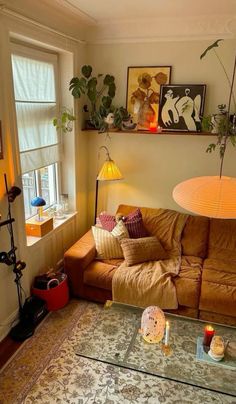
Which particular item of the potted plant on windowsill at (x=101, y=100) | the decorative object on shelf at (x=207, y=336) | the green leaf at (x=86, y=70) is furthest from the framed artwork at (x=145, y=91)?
the decorative object on shelf at (x=207, y=336)

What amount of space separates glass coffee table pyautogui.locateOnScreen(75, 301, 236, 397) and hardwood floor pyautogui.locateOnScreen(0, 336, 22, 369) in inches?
21.4

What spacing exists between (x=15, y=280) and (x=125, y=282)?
98cm

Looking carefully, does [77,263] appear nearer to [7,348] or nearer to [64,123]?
[7,348]

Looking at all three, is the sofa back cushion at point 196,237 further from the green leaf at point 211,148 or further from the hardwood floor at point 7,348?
the hardwood floor at point 7,348

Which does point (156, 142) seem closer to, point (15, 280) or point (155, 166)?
point (155, 166)

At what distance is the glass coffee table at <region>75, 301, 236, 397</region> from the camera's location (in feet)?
6.53

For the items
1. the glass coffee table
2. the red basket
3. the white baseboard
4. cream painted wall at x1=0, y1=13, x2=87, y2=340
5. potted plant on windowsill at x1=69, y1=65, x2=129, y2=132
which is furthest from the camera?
potted plant on windowsill at x1=69, y1=65, x2=129, y2=132

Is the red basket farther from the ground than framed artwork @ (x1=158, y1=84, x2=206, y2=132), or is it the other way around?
framed artwork @ (x1=158, y1=84, x2=206, y2=132)

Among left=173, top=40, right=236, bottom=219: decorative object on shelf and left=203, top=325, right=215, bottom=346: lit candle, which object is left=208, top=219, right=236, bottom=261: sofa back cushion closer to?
left=203, top=325, right=215, bottom=346: lit candle

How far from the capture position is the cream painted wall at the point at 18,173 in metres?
2.34

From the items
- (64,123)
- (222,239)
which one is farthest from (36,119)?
(222,239)

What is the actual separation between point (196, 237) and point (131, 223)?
72 centimetres

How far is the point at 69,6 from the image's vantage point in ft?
8.99

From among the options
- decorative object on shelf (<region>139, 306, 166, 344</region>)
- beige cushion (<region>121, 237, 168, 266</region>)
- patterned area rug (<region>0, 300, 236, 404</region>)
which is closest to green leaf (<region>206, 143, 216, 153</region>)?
beige cushion (<region>121, 237, 168, 266</region>)
